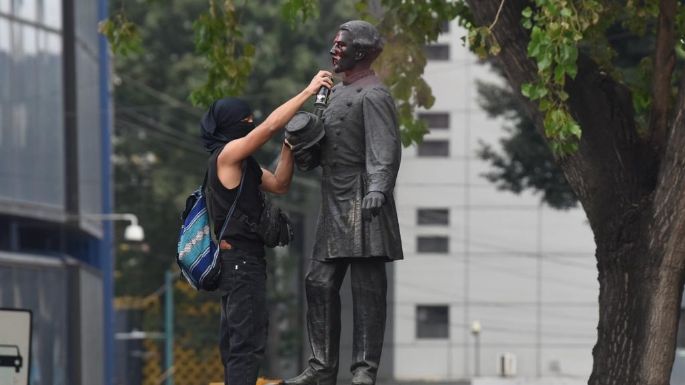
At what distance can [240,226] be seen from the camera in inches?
440

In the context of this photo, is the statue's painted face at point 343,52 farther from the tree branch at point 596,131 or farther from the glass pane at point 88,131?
the glass pane at point 88,131

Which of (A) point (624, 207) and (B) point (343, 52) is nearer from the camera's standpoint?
(B) point (343, 52)

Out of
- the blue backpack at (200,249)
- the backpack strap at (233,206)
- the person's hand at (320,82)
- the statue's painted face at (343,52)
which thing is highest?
the statue's painted face at (343,52)

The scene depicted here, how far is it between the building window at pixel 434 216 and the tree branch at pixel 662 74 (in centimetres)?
4483

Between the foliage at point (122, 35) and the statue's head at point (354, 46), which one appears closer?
the statue's head at point (354, 46)

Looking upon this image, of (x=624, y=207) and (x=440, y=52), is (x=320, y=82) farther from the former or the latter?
(x=440, y=52)

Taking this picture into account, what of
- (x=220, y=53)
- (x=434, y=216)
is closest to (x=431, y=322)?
(x=434, y=216)

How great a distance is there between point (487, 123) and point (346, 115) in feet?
153

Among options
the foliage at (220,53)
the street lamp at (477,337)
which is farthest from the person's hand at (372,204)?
the street lamp at (477,337)

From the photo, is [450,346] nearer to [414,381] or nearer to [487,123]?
[414,381]

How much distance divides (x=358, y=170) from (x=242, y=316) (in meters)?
1.07

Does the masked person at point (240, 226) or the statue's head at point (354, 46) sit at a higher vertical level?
the statue's head at point (354, 46)

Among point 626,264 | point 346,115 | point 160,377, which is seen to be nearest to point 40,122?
point 626,264

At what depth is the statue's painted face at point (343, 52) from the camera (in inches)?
445
